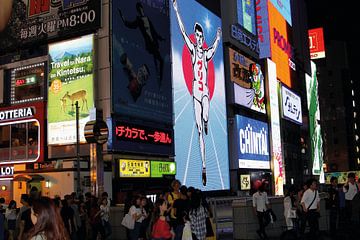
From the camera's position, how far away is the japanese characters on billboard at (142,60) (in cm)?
2719

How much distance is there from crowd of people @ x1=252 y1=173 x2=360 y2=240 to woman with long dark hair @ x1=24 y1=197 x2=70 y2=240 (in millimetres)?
9464

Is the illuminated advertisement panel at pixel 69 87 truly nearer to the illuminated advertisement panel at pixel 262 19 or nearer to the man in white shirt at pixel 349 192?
the man in white shirt at pixel 349 192

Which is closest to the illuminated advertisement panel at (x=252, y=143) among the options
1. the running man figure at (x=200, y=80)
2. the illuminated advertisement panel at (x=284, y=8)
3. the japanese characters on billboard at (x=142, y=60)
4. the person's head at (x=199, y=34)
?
the running man figure at (x=200, y=80)

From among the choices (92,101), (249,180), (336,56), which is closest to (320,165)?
(249,180)

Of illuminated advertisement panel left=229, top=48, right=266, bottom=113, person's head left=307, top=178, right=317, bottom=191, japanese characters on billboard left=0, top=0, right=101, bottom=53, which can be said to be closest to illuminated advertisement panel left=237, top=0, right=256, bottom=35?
illuminated advertisement panel left=229, top=48, right=266, bottom=113

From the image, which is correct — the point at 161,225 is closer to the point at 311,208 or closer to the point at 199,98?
the point at 311,208

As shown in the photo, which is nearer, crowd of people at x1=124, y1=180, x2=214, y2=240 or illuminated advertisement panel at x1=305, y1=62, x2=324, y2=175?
crowd of people at x1=124, y1=180, x2=214, y2=240

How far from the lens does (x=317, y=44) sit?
85312 millimetres

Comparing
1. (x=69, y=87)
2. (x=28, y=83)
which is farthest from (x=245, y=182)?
(x=28, y=83)

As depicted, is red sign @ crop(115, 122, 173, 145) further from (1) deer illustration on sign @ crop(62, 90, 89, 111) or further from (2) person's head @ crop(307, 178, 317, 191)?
(2) person's head @ crop(307, 178, 317, 191)

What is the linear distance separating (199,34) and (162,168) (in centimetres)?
1132

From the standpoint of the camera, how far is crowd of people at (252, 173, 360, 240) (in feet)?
40.8

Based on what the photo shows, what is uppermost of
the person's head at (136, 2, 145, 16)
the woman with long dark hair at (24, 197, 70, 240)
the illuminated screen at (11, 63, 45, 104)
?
the person's head at (136, 2, 145, 16)

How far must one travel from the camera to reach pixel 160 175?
29.8m
